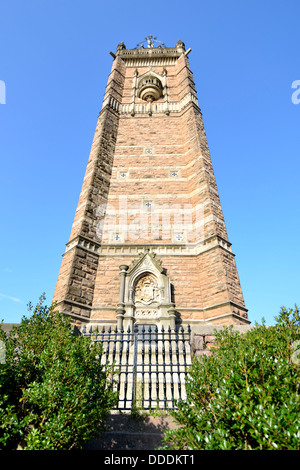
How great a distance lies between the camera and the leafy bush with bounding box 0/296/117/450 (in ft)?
9.43

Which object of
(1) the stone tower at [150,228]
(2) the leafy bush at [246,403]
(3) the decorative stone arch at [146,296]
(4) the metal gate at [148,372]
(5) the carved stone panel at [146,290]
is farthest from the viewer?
(5) the carved stone panel at [146,290]

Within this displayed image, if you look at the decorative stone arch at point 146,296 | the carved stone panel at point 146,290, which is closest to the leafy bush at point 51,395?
the decorative stone arch at point 146,296

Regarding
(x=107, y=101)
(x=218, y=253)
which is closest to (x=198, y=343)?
(x=218, y=253)

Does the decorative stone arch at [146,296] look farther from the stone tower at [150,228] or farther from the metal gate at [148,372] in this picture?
the metal gate at [148,372]

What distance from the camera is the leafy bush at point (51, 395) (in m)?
2.87

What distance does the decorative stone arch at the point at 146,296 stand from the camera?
9404 mm

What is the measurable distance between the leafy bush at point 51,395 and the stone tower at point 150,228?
4.94 m

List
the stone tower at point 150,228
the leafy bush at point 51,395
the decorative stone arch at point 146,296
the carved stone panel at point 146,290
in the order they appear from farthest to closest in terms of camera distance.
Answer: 1. the carved stone panel at point 146,290
2. the stone tower at point 150,228
3. the decorative stone arch at point 146,296
4. the leafy bush at point 51,395

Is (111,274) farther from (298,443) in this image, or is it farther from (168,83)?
(168,83)

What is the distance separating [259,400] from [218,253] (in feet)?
26.0

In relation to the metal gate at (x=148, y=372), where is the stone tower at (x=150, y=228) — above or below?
above

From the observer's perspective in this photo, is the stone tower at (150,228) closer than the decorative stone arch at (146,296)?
No

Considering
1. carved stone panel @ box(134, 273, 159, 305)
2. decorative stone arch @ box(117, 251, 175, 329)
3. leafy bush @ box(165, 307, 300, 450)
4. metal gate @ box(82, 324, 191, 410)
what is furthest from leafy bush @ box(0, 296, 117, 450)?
carved stone panel @ box(134, 273, 159, 305)
